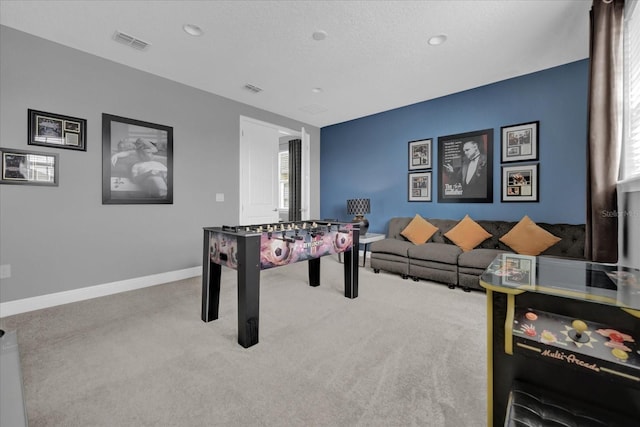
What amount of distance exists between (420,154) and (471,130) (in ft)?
2.64

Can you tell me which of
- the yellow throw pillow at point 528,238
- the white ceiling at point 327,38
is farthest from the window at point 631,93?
the yellow throw pillow at point 528,238

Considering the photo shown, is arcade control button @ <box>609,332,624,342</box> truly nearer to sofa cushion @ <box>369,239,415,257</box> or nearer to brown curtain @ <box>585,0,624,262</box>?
brown curtain @ <box>585,0,624,262</box>

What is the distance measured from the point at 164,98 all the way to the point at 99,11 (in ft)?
4.37

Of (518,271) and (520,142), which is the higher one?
(520,142)

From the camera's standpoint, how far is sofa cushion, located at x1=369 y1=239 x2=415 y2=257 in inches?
155

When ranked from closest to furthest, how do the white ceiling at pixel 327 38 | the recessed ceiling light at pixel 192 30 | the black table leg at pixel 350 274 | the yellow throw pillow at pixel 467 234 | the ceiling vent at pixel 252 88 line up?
the white ceiling at pixel 327 38 < the recessed ceiling light at pixel 192 30 < the black table leg at pixel 350 274 < the yellow throw pillow at pixel 467 234 < the ceiling vent at pixel 252 88

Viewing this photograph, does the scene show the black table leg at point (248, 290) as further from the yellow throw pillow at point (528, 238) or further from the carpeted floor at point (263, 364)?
the yellow throw pillow at point (528, 238)

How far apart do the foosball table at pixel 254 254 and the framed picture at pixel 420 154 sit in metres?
2.07

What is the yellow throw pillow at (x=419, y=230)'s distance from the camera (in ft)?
13.5

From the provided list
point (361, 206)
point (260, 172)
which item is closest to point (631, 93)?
point (361, 206)

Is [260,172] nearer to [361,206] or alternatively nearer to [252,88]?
[252,88]

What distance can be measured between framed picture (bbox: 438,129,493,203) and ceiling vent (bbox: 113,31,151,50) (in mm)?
4106

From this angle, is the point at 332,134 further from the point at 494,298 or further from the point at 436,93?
the point at 494,298

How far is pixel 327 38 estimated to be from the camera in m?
2.77
